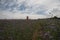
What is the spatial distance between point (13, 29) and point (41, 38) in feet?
6.25

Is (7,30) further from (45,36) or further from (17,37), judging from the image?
(45,36)

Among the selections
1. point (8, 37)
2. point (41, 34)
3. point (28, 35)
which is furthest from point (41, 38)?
point (8, 37)

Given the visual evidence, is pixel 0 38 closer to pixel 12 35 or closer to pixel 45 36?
pixel 12 35

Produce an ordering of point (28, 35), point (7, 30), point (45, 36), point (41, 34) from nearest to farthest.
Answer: point (45, 36) < point (41, 34) < point (28, 35) < point (7, 30)

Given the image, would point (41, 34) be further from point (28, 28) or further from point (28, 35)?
point (28, 28)

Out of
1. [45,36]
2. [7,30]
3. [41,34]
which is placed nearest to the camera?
[45,36]

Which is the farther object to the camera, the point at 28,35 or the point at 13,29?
the point at 13,29

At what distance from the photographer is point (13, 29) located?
1041 centimetres

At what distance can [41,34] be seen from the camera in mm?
8875

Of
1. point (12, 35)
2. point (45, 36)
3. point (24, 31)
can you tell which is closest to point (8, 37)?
point (12, 35)

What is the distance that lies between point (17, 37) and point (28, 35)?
1.65 ft

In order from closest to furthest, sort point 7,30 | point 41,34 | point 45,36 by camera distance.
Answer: point 45,36
point 41,34
point 7,30

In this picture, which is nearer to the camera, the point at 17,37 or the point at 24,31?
the point at 17,37

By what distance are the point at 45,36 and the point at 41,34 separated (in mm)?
575
